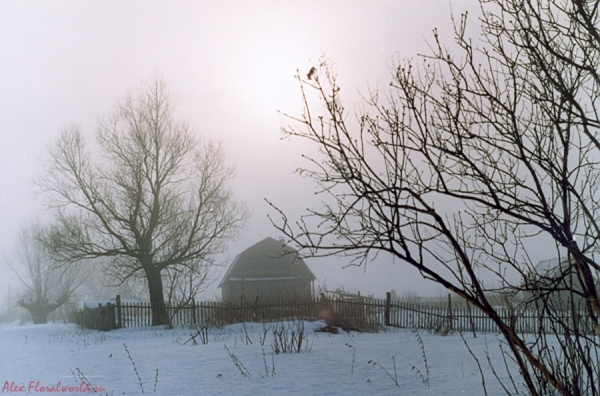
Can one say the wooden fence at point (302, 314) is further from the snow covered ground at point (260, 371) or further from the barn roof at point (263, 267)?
the barn roof at point (263, 267)

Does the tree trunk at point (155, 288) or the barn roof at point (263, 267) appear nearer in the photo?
the tree trunk at point (155, 288)

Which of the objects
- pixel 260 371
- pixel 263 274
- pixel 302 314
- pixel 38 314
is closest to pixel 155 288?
pixel 302 314

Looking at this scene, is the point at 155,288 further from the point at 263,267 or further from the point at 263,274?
the point at 263,267

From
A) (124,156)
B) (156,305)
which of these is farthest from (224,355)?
(124,156)

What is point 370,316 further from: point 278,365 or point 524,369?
point 524,369

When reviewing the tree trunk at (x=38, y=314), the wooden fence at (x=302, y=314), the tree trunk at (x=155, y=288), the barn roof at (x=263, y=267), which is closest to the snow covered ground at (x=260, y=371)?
the wooden fence at (x=302, y=314)

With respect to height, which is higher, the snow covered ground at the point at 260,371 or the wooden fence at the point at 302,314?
the snow covered ground at the point at 260,371

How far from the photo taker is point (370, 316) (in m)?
19.6

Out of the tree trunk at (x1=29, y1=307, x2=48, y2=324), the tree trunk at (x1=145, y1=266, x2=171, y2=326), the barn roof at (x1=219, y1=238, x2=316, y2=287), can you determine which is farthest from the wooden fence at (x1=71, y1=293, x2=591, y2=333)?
the tree trunk at (x1=29, y1=307, x2=48, y2=324)

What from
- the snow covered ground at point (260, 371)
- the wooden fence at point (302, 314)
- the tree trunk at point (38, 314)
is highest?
the snow covered ground at point (260, 371)

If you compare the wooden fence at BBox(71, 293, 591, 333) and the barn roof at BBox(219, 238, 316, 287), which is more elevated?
the barn roof at BBox(219, 238, 316, 287)

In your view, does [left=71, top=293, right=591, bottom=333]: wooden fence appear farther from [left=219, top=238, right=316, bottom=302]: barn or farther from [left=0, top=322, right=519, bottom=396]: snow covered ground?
[left=219, top=238, right=316, bottom=302]: barn

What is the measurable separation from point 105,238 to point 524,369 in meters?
21.4

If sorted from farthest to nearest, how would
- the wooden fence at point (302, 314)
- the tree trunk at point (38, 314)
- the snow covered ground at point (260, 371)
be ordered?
the tree trunk at point (38, 314)
the wooden fence at point (302, 314)
the snow covered ground at point (260, 371)
